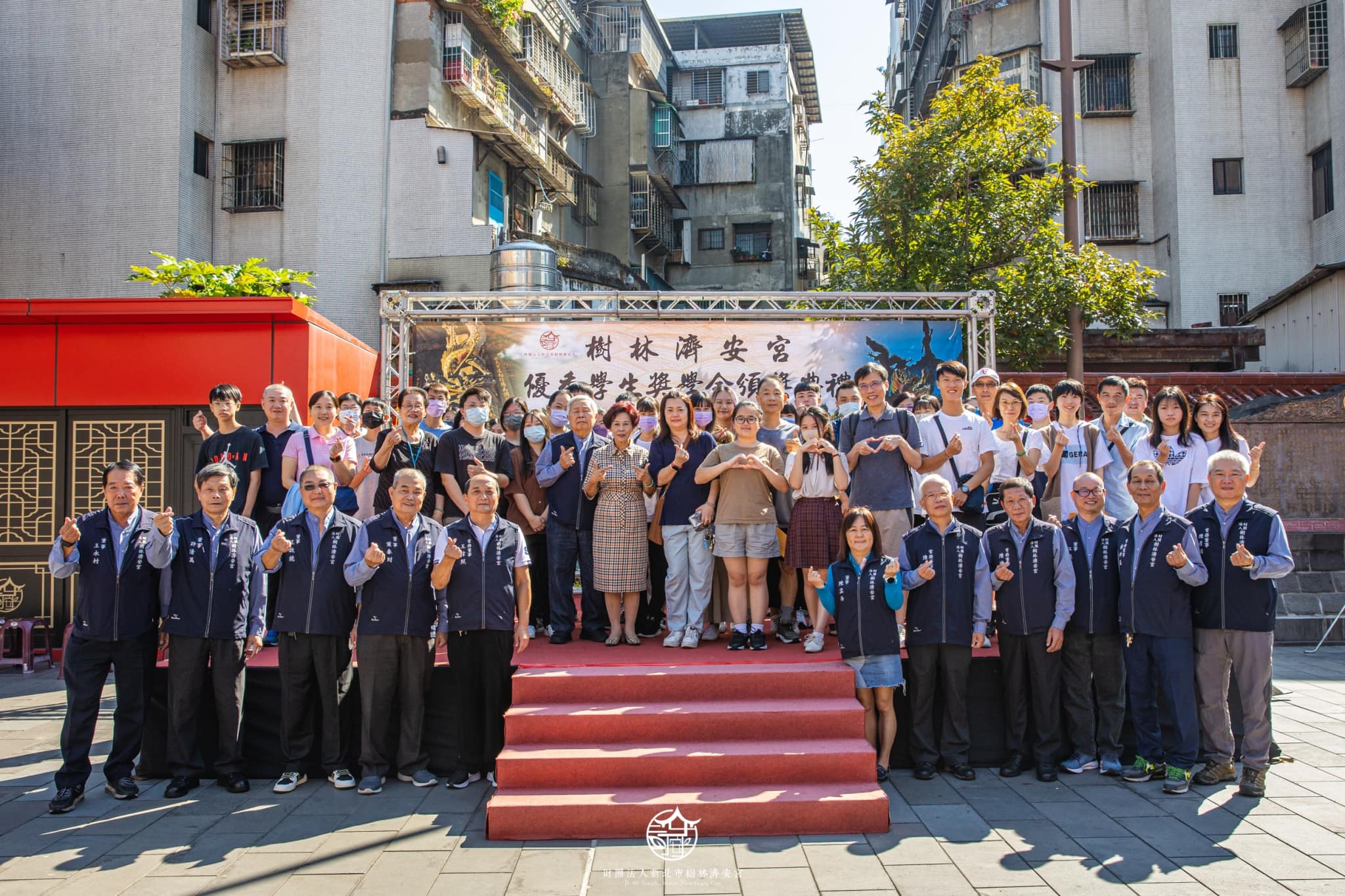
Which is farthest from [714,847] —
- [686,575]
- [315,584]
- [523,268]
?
[523,268]

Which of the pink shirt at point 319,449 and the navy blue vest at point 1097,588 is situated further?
the pink shirt at point 319,449

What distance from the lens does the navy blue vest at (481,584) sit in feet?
16.7

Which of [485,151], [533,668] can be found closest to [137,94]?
[485,151]

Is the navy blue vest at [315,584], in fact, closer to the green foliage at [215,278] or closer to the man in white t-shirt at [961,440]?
the man in white t-shirt at [961,440]

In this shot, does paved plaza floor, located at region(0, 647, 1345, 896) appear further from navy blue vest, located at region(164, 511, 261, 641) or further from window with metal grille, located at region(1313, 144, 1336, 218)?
window with metal grille, located at region(1313, 144, 1336, 218)

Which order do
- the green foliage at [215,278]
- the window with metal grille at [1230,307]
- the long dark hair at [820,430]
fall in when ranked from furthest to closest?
the window with metal grille at [1230,307], the green foliage at [215,278], the long dark hair at [820,430]

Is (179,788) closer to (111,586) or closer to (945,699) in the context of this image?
(111,586)

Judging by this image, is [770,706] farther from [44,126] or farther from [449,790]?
[44,126]

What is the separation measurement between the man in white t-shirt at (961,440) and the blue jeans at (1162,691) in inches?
53.1

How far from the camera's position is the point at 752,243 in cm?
2975

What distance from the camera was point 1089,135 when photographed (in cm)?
1947

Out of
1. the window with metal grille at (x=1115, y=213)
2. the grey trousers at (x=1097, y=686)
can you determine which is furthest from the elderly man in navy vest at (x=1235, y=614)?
the window with metal grille at (x=1115, y=213)

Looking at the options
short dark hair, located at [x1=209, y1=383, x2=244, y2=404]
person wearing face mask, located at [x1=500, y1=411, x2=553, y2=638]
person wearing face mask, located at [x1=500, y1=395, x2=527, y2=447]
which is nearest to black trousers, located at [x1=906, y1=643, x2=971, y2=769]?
person wearing face mask, located at [x1=500, y1=411, x2=553, y2=638]

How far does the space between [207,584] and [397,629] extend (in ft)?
3.62
